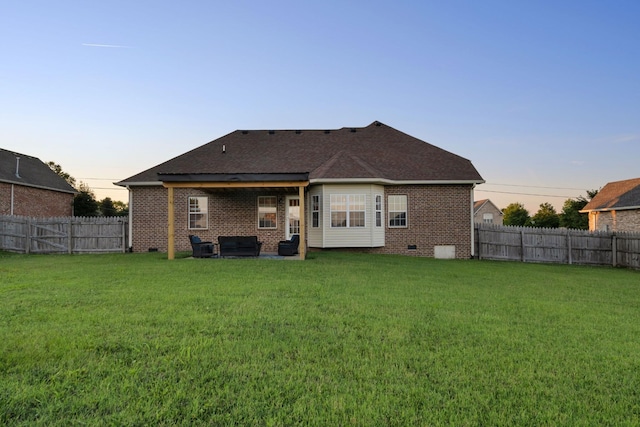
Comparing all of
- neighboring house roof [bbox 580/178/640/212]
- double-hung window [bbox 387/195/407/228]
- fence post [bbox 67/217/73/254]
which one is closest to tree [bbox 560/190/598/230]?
neighboring house roof [bbox 580/178/640/212]

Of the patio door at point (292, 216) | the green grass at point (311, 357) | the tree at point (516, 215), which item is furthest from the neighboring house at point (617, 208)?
the green grass at point (311, 357)

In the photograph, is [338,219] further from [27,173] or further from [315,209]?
[27,173]

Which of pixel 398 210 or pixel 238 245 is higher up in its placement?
pixel 398 210

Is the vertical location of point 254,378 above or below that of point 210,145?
below

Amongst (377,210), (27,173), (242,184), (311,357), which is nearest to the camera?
(311,357)

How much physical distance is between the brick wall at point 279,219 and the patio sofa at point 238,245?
329 centimetres

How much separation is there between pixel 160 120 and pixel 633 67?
862 inches

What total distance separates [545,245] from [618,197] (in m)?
15.5

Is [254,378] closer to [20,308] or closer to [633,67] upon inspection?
[20,308]

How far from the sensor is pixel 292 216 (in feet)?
58.1

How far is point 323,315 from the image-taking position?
5.58 metres

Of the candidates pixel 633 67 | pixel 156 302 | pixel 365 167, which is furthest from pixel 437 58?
pixel 156 302

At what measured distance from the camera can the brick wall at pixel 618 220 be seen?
84.4 feet

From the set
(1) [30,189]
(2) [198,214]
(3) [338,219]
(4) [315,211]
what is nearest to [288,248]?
(4) [315,211]
